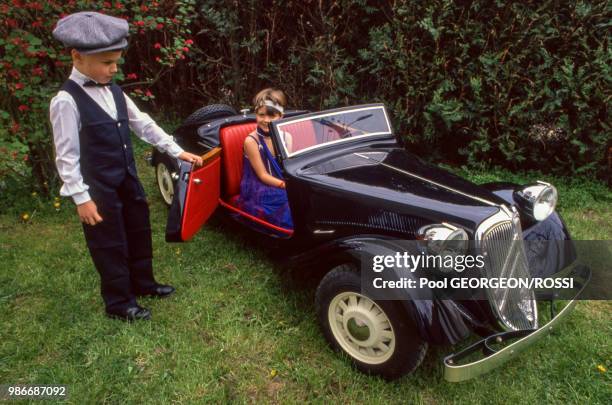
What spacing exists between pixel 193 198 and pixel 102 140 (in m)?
0.77

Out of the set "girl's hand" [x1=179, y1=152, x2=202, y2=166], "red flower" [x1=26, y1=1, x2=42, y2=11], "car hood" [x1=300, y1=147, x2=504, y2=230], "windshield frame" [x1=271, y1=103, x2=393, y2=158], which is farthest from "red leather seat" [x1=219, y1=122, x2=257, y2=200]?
"red flower" [x1=26, y1=1, x2=42, y2=11]

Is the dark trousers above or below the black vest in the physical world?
below

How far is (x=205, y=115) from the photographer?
448 cm

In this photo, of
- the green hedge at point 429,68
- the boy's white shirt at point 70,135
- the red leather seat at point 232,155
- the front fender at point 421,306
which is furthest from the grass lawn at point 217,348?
the green hedge at point 429,68

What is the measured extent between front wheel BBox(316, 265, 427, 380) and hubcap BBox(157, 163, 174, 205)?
2.37m

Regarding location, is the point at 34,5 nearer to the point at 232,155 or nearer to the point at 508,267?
the point at 232,155

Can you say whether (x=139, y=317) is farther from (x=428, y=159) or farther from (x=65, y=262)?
(x=428, y=159)

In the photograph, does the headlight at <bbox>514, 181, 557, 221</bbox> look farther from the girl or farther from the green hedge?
the green hedge

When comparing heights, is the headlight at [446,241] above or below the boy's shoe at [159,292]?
above

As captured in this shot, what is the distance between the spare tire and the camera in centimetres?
438

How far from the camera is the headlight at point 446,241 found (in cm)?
229

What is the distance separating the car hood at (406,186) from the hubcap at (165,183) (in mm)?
1963

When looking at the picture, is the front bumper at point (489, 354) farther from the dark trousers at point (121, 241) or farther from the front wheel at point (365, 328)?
the dark trousers at point (121, 241)

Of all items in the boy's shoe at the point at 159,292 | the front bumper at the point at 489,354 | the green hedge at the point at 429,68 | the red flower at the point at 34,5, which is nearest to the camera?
the front bumper at the point at 489,354
